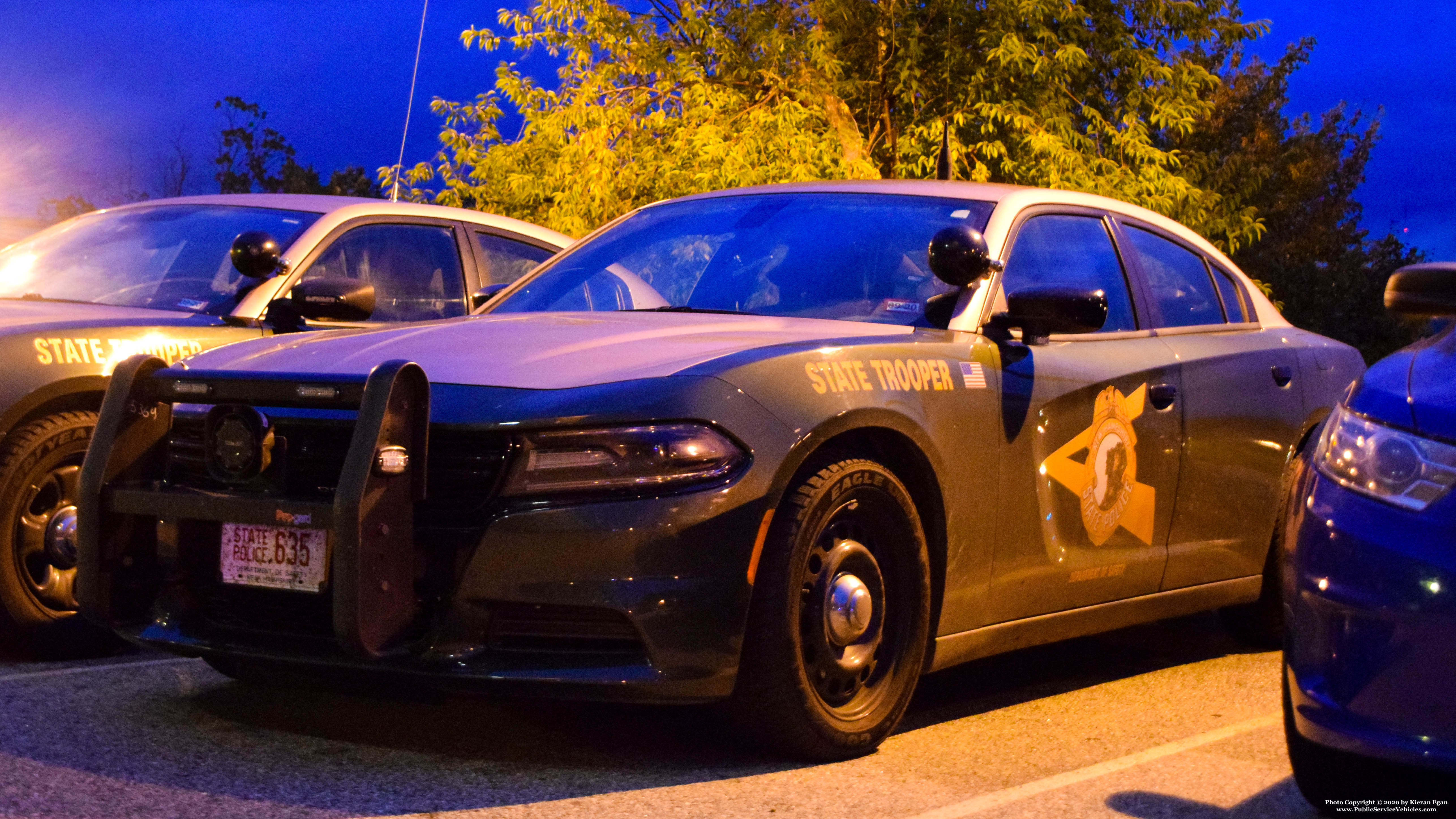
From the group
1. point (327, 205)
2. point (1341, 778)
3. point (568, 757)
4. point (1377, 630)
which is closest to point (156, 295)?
point (327, 205)

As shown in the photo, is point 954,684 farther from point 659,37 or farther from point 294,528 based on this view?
point 659,37

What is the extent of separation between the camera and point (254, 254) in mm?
6305

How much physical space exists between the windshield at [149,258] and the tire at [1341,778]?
13.5 feet

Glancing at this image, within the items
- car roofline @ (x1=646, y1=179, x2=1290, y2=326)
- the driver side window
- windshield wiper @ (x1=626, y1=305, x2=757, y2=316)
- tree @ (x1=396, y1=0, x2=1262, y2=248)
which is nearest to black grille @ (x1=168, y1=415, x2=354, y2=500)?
windshield wiper @ (x1=626, y1=305, x2=757, y2=316)

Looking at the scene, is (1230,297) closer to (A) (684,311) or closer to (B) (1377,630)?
(A) (684,311)

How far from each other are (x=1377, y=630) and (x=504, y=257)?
197 inches

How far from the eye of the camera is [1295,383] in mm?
6367

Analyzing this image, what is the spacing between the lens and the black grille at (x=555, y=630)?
4039mm

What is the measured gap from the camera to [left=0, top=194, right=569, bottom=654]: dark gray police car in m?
5.68

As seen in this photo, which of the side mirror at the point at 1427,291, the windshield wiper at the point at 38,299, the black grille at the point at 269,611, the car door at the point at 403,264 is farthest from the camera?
the car door at the point at 403,264

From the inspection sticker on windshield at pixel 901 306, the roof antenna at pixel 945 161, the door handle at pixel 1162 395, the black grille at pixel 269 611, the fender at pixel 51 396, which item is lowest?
the black grille at pixel 269 611

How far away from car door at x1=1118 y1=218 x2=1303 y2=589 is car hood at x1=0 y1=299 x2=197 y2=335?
3318 millimetres

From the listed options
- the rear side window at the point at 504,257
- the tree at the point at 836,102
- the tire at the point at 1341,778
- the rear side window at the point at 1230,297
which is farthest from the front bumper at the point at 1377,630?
the tree at the point at 836,102

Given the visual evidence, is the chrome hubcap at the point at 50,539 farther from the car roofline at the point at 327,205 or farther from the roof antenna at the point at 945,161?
the roof antenna at the point at 945,161
